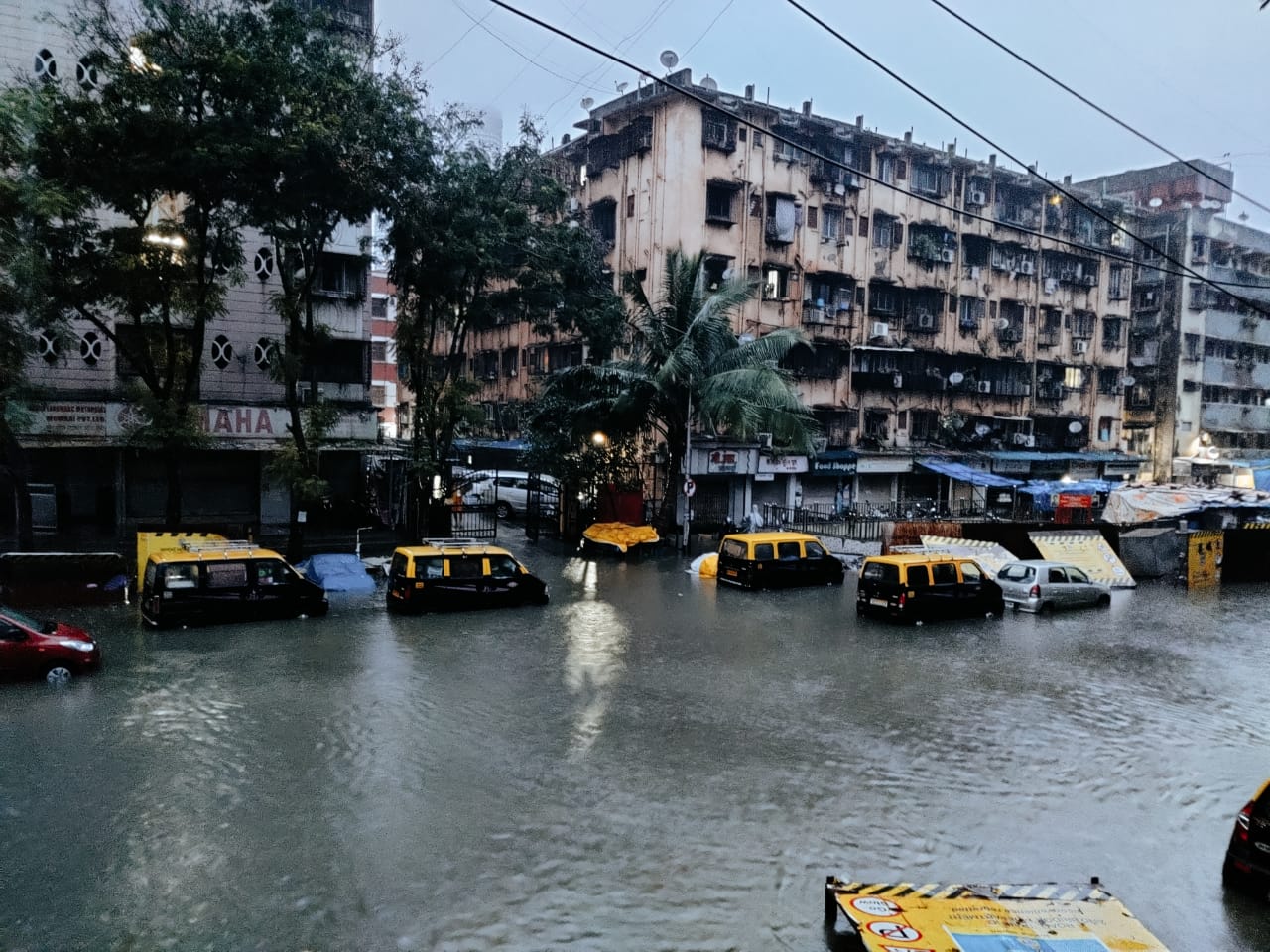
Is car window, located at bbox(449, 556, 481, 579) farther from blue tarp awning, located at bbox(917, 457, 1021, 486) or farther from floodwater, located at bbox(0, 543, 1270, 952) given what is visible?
blue tarp awning, located at bbox(917, 457, 1021, 486)

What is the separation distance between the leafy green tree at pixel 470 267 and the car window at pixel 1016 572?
50.9 ft

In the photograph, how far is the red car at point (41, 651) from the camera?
12773 millimetres

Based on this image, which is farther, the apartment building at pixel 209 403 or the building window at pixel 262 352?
the building window at pixel 262 352

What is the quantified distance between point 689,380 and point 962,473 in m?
17.8

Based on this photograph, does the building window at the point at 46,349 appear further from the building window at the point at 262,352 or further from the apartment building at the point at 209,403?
the building window at the point at 262,352

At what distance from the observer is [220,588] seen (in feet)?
56.1

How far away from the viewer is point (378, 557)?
25172 mm

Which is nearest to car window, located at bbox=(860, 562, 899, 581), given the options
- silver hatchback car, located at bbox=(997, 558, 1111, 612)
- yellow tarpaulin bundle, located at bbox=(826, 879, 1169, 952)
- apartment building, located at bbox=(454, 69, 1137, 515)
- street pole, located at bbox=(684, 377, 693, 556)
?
silver hatchback car, located at bbox=(997, 558, 1111, 612)

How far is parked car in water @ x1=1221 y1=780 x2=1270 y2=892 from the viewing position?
7.39 m

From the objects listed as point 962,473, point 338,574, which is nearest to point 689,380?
point 338,574

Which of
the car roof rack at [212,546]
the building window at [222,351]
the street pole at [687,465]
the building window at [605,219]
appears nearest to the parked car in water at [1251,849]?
the car roof rack at [212,546]

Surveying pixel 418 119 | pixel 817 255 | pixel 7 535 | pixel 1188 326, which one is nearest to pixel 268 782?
pixel 418 119

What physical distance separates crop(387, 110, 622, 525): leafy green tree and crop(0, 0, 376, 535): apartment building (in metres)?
3.33

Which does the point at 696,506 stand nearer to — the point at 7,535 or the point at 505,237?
the point at 505,237
